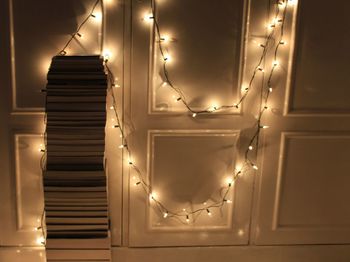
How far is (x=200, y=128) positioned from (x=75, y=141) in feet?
2.41

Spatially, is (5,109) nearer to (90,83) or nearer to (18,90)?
(18,90)

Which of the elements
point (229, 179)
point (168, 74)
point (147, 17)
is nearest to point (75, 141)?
point (168, 74)

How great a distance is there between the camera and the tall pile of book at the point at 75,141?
2160 millimetres

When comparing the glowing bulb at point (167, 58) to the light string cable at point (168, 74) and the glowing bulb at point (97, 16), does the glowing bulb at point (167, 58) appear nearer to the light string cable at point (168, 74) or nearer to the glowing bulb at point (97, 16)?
the light string cable at point (168, 74)

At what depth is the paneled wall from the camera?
2404mm

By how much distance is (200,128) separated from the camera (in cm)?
254

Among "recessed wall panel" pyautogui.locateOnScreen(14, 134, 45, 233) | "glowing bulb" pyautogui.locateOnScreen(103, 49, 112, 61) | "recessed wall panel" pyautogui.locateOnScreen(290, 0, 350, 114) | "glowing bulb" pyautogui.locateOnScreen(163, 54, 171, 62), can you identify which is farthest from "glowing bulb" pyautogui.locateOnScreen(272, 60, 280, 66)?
"recessed wall panel" pyautogui.locateOnScreen(14, 134, 45, 233)

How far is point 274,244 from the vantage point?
2.74 m

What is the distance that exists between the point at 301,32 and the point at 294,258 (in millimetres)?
1364

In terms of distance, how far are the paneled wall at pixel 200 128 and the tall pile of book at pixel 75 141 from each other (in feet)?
0.93

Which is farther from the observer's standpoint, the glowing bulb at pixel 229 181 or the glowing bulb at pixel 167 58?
the glowing bulb at pixel 229 181

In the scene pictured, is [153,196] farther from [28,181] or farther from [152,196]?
[28,181]

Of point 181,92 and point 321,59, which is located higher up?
point 321,59

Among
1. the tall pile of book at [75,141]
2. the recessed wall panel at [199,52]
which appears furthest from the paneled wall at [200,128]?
the tall pile of book at [75,141]
